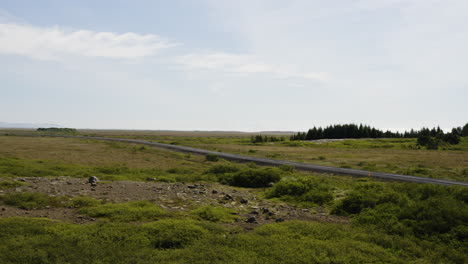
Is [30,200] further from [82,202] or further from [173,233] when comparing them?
[173,233]

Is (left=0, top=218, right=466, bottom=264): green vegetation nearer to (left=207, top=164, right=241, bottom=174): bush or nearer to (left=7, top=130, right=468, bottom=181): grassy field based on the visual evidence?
(left=207, top=164, right=241, bottom=174): bush

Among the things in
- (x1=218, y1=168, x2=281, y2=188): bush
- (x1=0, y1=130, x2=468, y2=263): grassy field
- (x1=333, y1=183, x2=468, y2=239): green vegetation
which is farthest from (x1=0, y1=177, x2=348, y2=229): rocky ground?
(x1=218, y1=168, x2=281, y2=188): bush

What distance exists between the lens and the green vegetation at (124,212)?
36.3 feet

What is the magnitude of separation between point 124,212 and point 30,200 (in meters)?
4.54

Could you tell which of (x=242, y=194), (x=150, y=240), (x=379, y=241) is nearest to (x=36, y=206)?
(x=150, y=240)

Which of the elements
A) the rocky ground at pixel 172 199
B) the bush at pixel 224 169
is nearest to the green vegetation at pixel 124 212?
the rocky ground at pixel 172 199

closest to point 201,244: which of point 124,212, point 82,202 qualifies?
point 124,212

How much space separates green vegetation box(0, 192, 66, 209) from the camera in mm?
12148

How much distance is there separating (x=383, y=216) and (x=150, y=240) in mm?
8587

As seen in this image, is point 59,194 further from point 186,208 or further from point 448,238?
point 448,238

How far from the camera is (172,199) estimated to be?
47.2 feet

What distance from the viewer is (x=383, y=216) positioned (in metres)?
11.4

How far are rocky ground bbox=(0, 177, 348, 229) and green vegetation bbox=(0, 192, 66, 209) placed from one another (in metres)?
0.36

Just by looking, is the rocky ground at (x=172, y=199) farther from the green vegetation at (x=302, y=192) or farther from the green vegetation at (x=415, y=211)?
the green vegetation at (x=415, y=211)
